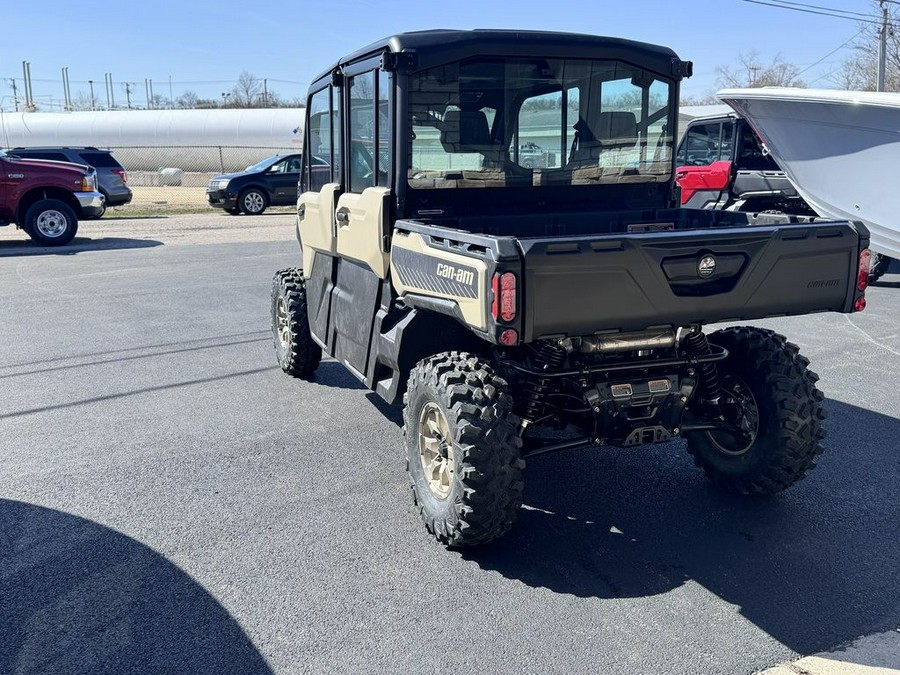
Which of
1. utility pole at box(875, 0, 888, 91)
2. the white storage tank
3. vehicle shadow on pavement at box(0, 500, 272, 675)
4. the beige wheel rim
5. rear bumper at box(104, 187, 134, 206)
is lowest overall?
vehicle shadow on pavement at box(0, 500, 272, 675)

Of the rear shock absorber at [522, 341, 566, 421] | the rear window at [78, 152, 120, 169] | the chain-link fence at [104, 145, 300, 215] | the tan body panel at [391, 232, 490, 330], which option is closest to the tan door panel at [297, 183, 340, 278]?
the tan body panel at [391, 232, 490, 330]

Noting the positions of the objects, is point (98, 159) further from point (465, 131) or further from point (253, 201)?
point (465, 131)

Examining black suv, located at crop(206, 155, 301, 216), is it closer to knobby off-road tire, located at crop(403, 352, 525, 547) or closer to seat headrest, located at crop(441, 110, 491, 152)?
seat headrest, located at crop(441, 110, 491, 152)

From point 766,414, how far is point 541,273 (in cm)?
174

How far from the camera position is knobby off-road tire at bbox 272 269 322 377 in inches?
259

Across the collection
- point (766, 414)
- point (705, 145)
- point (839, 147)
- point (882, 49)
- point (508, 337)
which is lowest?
point (766, 414)

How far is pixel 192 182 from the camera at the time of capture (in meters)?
39.4

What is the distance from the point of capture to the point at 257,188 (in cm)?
2270

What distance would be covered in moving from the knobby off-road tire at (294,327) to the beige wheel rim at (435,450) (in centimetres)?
262

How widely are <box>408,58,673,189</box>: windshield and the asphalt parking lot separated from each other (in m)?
1.78

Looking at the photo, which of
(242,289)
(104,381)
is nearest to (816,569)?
(104,381)

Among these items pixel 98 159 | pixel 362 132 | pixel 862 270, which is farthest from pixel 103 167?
pixel 862 270

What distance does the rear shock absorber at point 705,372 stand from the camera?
168 inches

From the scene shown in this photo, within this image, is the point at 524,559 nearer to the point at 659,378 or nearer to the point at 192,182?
the point at 659,378
